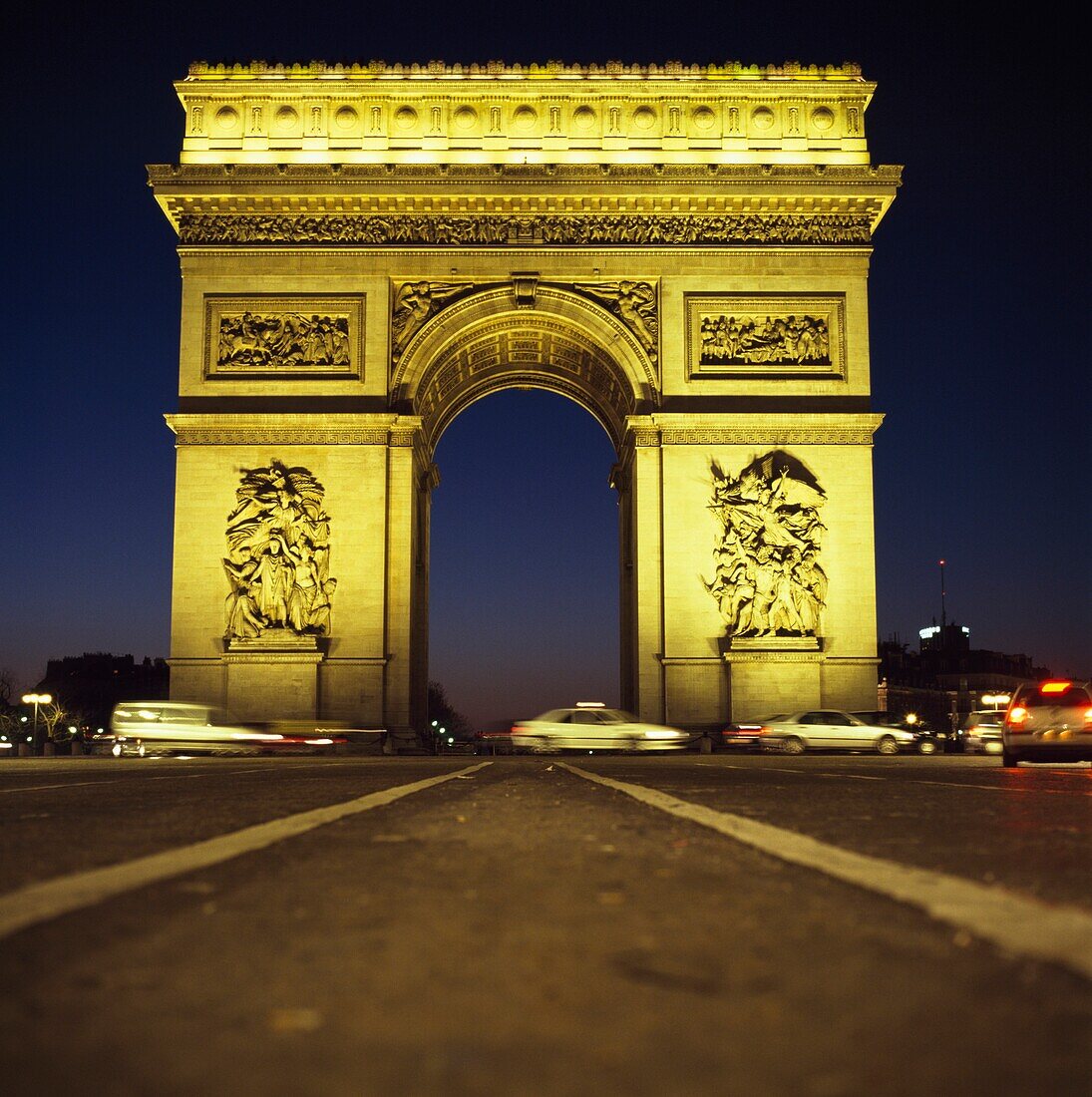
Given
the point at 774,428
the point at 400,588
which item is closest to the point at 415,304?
the point at 400,588

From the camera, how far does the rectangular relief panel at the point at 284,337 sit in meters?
25.0

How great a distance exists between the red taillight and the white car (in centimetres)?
1038

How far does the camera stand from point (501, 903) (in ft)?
6.28

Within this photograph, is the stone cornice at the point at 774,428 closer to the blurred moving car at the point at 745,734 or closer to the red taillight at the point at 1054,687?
the blurred moving car at the point at 745,734

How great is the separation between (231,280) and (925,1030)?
25739 mm

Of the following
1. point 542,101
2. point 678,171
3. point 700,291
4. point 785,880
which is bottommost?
point 785,880

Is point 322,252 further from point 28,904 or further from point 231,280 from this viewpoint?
point 28,904

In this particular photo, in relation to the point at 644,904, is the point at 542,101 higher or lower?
higher

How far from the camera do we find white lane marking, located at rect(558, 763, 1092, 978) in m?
1.42

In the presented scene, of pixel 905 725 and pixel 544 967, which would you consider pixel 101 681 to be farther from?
pixel 544 967

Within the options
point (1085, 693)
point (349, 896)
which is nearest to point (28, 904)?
point (349, 896)

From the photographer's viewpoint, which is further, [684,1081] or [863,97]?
[863,97]

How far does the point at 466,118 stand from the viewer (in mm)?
26219

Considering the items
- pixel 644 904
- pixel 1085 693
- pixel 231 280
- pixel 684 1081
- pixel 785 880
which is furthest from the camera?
pixel 231 280
